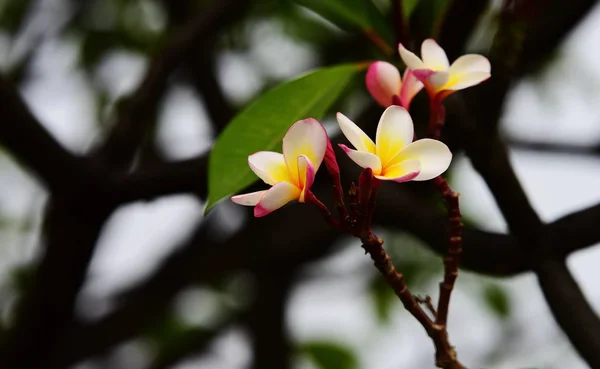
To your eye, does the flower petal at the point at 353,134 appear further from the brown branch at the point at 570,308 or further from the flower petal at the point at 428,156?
the brown branch at the point at 570,308

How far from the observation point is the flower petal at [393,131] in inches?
12.9

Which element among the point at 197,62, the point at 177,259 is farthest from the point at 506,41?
the point at 177,259

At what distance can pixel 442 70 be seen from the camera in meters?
0.38

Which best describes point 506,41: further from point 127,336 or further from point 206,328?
point 206,328

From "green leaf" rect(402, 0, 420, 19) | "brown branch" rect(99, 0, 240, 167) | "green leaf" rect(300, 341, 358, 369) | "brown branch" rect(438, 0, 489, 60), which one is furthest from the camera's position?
"green leaf" rect(300, 341, 358, 369)

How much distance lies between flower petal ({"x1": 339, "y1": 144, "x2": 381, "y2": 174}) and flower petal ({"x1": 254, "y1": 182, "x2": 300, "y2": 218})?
32mm

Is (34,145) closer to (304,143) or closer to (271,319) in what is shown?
(304,143)

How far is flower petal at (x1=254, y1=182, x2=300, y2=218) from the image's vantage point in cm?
29

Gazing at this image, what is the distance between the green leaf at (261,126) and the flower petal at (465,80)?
0.11 meters

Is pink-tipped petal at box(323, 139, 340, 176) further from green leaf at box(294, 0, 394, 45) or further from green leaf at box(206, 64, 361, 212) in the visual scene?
green leaf at box(294, 0, 394, 45)

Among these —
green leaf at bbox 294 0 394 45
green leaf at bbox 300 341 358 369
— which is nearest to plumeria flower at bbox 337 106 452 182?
green leaf at bbox 294 0 394 45

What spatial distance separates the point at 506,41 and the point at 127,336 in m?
1.08

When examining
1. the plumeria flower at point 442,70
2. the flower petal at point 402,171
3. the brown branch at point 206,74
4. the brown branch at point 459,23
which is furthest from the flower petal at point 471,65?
the brown branch at point 206,74

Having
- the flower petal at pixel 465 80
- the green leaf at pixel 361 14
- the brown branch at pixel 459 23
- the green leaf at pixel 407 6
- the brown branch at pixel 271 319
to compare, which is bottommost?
the brown branch at pixel 271 319
